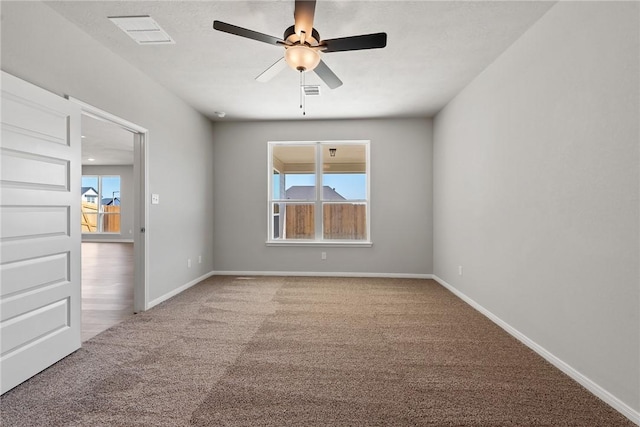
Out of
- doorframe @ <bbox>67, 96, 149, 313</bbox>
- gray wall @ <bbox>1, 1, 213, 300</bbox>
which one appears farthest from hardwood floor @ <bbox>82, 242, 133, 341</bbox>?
gray wall @ <bbox>1, 1, 213, 300</bbox>

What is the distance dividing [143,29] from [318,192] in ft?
11.3

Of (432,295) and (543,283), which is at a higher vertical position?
(543,283)

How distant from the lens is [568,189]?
7.28 feet

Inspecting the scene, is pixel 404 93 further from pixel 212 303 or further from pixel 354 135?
pixel 212 303

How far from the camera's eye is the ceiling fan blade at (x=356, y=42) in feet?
6.98

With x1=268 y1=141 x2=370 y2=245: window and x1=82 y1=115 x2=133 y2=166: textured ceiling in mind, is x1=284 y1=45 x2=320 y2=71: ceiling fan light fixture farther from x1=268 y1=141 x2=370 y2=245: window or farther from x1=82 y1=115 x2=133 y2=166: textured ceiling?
x1=82 y1=115 x2=133 y2=166: textured ceiling

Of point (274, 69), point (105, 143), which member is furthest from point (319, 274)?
point (105, 143)

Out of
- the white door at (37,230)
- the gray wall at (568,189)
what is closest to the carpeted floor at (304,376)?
the white door at (37,230)

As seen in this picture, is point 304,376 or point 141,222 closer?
point 304,376

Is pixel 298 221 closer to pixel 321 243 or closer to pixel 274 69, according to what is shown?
pixel 321 243

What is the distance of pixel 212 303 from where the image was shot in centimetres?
388

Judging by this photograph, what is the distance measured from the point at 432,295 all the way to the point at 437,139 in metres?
2.36

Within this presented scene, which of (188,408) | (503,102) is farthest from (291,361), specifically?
(503,102)

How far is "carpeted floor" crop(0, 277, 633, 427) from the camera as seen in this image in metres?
1.79
